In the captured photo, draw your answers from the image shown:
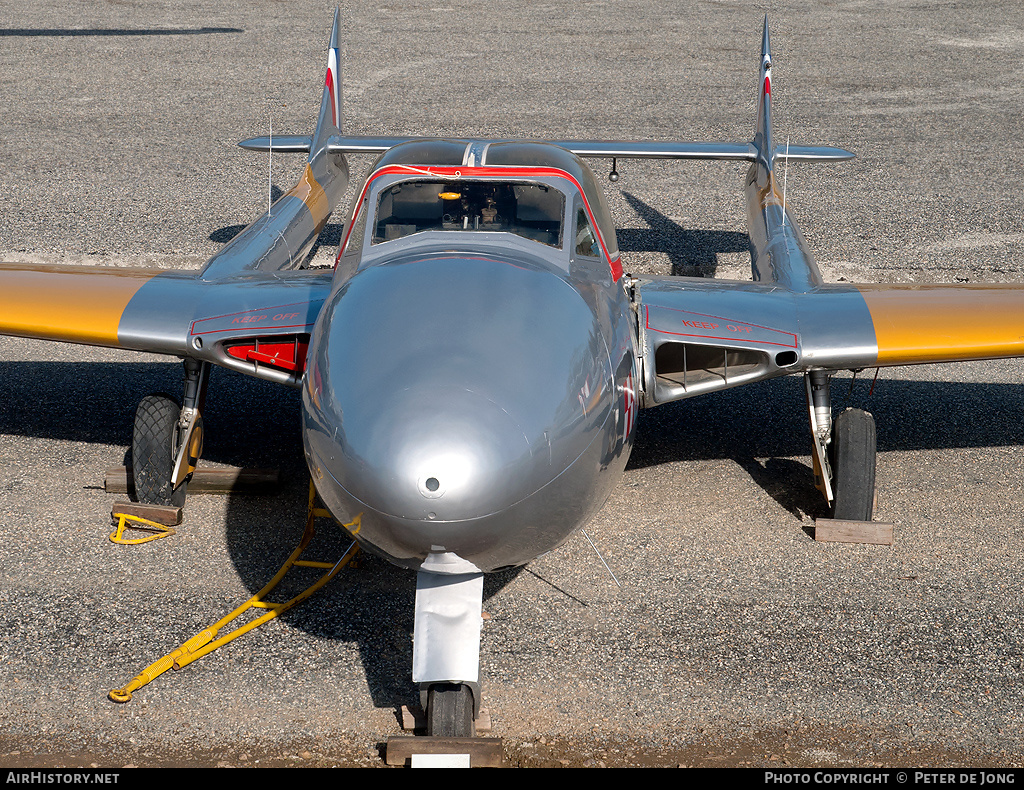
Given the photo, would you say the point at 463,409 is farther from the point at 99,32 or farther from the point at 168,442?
the point at 99,32

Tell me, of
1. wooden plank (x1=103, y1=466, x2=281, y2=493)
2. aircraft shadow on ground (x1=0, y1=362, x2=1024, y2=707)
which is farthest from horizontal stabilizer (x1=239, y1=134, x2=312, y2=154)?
wooden plank (x1=103, y1=466, x2=281, y2=493)

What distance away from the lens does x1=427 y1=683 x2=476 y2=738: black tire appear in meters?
4.80

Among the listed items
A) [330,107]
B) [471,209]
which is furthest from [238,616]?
[330,107]

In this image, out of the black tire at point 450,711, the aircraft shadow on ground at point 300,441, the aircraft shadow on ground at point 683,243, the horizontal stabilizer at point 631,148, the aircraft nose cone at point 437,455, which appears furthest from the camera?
the aircraft shadow on ground at point 683,243

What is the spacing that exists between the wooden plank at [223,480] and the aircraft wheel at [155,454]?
0.20 m

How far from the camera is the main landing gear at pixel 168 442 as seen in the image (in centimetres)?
711

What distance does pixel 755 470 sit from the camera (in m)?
8.05

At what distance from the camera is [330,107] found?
1182cm

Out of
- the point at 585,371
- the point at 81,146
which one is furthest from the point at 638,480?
the point at 81,146

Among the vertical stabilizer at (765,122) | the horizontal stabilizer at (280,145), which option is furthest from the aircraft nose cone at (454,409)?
the horizontal stabilizer at (280,145)

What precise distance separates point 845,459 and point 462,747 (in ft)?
12.1

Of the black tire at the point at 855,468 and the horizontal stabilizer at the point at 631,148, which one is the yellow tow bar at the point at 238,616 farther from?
the horizontal stabilizer at the point at 631,148

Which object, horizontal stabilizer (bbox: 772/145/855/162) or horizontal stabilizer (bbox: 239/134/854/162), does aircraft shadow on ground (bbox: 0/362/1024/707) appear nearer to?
horizontal stabilizer (bbox: 239/134/854/162)

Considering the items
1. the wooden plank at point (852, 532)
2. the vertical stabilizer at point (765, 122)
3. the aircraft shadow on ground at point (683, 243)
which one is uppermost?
the vertical stabilizer at point (765, 122)
